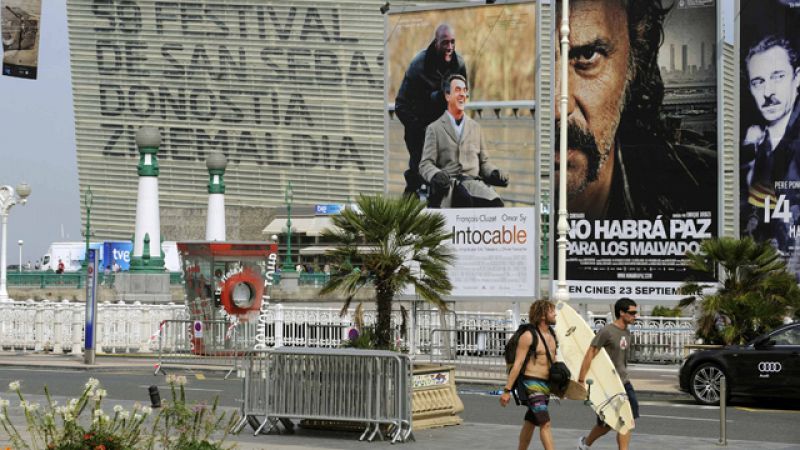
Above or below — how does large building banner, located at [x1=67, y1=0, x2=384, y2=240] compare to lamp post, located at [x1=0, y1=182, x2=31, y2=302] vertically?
above

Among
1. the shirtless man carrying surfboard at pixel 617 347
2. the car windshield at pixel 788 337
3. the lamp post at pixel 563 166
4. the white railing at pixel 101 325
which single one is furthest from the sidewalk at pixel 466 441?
the white railing at pixel 101 325

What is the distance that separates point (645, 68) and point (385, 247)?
1269 cm

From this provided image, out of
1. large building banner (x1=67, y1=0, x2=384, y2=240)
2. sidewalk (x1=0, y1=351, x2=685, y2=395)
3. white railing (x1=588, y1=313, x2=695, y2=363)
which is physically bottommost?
sidewalk (x1=0, y1=351, x2=685, y2=395)

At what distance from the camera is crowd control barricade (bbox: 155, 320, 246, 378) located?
3250cm

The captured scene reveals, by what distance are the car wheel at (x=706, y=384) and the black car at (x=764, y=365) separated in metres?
0.04

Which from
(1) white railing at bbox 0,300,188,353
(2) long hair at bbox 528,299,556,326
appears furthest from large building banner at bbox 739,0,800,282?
(2) long hair at bbox 528,299,556,326

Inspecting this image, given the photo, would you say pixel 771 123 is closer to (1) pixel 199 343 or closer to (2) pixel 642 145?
(2) pixel 642 145

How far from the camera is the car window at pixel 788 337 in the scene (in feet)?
74.5

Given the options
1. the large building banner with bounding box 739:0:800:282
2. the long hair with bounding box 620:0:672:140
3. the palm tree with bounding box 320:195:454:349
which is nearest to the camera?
the palm tree with bounding box 320:195:454:349

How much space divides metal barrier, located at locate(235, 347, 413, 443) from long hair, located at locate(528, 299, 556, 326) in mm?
3328

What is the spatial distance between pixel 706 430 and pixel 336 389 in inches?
195

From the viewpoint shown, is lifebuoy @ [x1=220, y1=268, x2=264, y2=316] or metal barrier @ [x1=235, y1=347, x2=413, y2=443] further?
lifebuoy @ [x1=220, y1=268, x2=264, y2=316]

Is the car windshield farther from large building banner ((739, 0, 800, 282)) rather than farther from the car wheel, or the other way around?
large building banner ((739, 0, 800, 282))

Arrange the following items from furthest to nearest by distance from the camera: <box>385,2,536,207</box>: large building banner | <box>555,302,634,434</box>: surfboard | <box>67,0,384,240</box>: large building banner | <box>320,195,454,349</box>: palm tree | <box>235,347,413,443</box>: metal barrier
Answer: <box>67,0,384,240</box>: large building banner, <box>385,2,536,207</box>: large building banner, <box>320,195,454,349</box>: palm tree, <box>235,347,413,443</box>: metal barrier, <box>555,302,634,434</box>: surfboard
